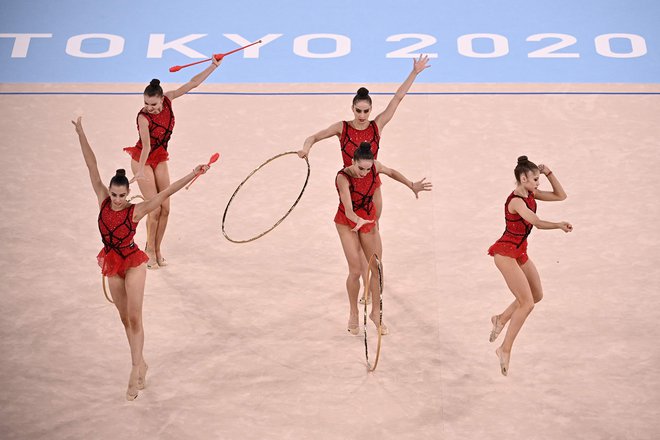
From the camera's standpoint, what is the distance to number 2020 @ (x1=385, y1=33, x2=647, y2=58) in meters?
12.6

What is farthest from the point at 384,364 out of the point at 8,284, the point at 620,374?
the point at 8,284

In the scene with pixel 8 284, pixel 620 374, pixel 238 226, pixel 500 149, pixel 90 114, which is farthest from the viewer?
pixel 90 114

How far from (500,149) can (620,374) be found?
362cm

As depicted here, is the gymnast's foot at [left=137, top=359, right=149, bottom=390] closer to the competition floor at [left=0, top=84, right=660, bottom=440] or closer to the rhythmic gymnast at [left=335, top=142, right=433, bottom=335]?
the competition floor at [left=0, top=84, right=660, bottom=440]

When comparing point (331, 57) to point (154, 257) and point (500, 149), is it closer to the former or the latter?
point (500, 149)

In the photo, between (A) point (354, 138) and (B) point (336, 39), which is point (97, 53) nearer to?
(B) point (336, 39)

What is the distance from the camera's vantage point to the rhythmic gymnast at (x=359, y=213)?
26.1ft

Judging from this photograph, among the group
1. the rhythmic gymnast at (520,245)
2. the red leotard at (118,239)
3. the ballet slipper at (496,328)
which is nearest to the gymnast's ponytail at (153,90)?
the red leotard at (118,239)

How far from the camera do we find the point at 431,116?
11.6m

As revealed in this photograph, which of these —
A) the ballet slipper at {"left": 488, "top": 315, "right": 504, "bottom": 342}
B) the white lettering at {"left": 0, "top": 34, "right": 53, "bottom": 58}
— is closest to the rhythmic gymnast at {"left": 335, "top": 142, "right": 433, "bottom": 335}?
the ballet slipper at {"left": 488, "top": 315, "right": 504, "bottom": 342}

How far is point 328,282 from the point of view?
919 cm

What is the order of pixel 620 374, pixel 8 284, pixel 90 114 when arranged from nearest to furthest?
pixel 620 374
pixel 8 284
pixel 90 114

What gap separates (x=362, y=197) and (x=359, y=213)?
0.13m

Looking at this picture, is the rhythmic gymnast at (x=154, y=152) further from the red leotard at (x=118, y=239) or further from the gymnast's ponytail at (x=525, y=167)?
the gymnast's ponytail at (x=525, y=167)
